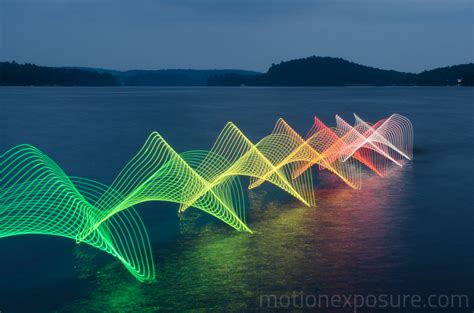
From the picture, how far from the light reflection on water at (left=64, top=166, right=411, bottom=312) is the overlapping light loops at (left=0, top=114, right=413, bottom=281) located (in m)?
0.57

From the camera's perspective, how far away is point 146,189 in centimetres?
2002

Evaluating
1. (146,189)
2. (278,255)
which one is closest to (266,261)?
(278,255)

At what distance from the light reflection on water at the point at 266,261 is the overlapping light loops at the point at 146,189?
0.57 meters

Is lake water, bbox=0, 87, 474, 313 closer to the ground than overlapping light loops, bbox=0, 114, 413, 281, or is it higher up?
closer to the ground

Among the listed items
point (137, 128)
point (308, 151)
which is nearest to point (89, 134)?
point (137, 128)

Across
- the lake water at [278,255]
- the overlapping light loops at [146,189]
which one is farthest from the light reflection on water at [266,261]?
the overlapping light loops at [146,189]

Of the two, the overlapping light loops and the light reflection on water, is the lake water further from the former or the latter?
the overlapping light loops

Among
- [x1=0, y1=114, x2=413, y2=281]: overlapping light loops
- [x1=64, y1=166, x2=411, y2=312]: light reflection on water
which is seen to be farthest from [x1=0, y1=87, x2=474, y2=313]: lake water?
[x1=0, y1=114, x2=413, y2=281]: overlapping light loops

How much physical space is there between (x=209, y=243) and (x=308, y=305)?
4415 mm

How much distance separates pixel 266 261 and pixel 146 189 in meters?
6.59

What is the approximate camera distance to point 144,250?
50.5 ft

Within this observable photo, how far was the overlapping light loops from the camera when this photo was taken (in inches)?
555

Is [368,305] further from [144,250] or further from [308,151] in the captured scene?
[308,151]

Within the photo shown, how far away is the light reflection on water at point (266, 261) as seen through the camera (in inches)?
503
